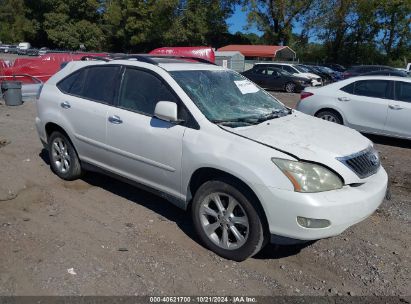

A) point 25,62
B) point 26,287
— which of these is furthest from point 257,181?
point 25,62

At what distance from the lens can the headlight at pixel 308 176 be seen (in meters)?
3.31

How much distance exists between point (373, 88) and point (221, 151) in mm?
6238

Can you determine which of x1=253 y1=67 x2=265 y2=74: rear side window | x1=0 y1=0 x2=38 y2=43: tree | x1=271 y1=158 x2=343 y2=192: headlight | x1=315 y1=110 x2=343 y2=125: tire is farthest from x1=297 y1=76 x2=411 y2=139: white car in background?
x1=0 y1=0 x2=38 y2=43: tree

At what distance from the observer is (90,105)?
488 centimetres

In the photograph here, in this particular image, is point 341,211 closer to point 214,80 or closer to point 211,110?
point 211,110

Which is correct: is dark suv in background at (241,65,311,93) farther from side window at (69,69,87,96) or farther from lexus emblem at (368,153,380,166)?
lexus emblem at (368,153,380,166)

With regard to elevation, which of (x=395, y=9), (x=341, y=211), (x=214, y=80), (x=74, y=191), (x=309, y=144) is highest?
(x=395, y=9)

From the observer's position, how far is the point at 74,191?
207 inches

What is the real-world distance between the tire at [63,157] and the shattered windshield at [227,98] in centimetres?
189

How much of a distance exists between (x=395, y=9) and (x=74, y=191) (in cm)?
5184

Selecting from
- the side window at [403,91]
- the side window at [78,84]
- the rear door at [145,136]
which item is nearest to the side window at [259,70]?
the side window at [403,91]

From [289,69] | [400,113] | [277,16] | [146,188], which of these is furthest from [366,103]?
[277,16]

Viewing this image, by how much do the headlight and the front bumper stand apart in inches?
2.0

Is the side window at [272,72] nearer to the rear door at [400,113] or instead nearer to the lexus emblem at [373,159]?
the rear door at [400,113]
